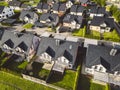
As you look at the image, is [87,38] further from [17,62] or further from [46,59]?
[17,62]

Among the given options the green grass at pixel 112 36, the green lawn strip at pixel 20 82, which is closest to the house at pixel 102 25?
the green grass at pixel 112 36

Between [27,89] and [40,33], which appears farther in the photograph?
[40,33]

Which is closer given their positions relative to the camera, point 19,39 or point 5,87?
point 5,87

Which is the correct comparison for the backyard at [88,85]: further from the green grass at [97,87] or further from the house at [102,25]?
the house at [102,25]

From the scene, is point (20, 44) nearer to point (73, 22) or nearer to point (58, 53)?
point (58, 53)

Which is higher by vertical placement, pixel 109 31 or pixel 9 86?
pixel 109 31

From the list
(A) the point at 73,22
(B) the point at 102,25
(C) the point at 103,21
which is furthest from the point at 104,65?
(A) the point at 73,22

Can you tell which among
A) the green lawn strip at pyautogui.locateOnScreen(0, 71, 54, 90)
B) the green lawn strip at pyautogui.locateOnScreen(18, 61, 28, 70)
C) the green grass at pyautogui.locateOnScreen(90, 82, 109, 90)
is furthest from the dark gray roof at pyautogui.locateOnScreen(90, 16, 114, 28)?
the green lawn strip at pyautogui.locateOnScreen(0, 71, 54, 90)

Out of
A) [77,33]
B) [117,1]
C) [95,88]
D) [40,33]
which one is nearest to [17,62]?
[40,33]
